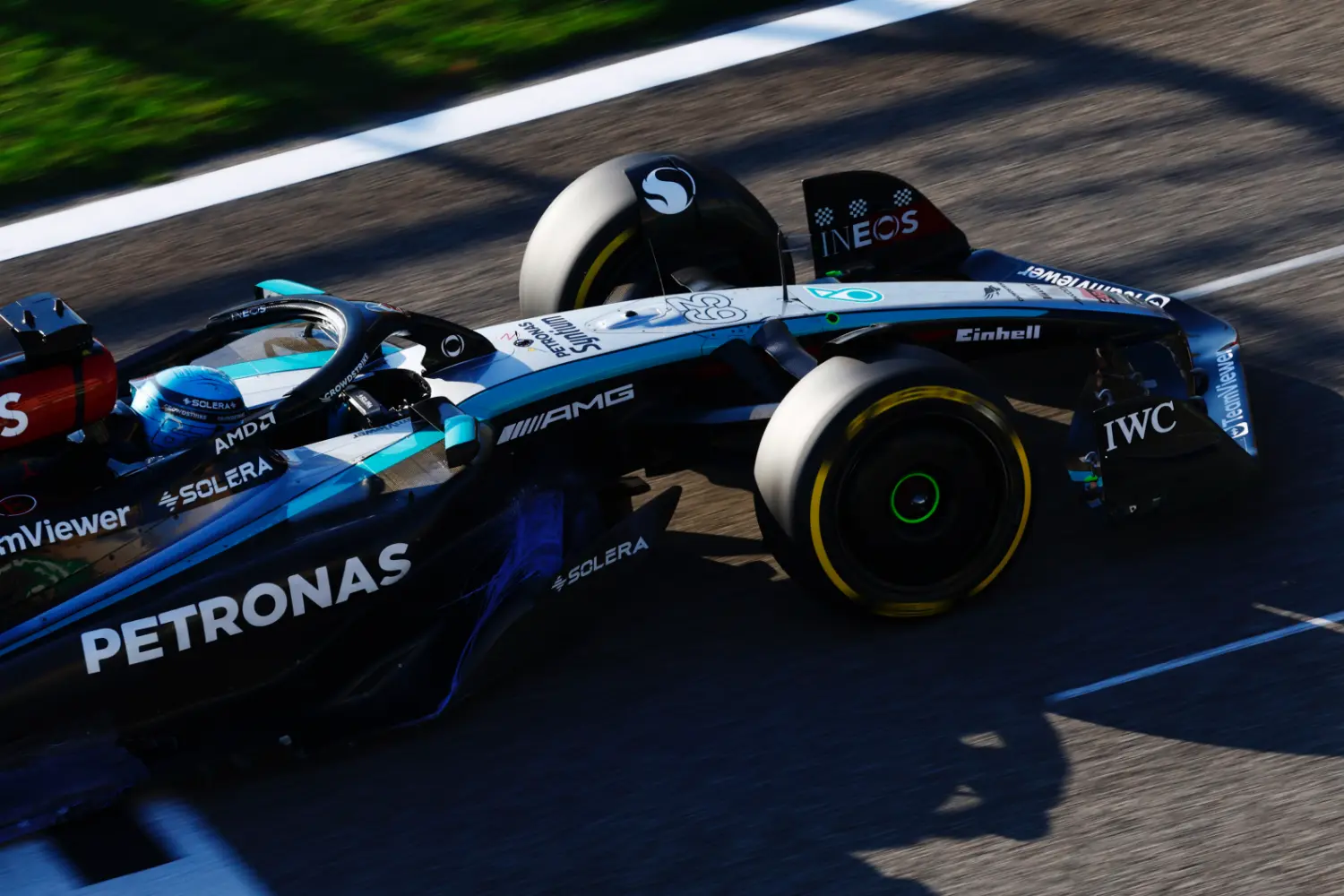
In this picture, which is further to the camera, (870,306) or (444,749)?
(870,306)

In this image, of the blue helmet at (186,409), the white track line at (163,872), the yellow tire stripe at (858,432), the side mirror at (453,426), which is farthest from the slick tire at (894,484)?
the white track line at (163,872)

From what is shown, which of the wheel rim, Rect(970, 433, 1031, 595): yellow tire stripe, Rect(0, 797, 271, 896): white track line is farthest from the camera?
Rect(970, 433, 1031, 595): yellow tire stripe

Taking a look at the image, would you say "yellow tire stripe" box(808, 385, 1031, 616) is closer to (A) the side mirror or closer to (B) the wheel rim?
(B) the wheel rim

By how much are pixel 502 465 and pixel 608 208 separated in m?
1.56

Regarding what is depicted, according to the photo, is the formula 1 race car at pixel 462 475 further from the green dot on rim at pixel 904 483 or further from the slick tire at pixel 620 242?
the slick tire at pixel 620 242

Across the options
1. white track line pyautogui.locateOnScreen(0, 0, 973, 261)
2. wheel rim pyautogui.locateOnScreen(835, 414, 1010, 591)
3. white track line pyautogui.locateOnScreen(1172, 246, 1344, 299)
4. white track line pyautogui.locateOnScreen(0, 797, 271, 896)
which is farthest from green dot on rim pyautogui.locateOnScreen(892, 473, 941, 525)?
white track line pyautogui.locateOnScreen(0, 0, 973, 261)

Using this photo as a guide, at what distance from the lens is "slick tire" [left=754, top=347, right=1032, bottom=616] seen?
17.7ft

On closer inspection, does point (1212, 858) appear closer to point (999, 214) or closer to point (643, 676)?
point (643, 676)

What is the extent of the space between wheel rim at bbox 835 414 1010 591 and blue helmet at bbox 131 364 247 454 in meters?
1.91

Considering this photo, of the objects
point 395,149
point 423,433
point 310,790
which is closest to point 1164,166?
point 395,149

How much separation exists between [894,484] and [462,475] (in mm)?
1362

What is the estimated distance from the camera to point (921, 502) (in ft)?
18.5

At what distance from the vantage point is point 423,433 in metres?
5.58

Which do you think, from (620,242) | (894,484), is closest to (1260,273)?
(620,242)
